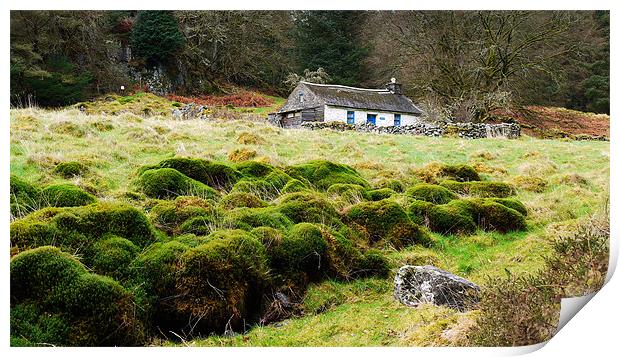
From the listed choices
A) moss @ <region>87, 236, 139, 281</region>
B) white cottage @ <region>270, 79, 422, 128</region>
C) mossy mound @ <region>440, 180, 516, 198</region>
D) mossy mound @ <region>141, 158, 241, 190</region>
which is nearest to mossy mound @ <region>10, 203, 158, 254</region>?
moss @ <region>87, 236, 139, 281</region>

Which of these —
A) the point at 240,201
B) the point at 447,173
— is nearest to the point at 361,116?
the point at 447,173

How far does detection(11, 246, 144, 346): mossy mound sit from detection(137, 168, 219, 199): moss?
3.72 metres

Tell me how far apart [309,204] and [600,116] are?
27835 millimetres

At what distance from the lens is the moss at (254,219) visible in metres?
8.02

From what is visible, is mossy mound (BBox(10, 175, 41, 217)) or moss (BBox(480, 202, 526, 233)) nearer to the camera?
mossy mound (BBox(10, 175, 41, 217))

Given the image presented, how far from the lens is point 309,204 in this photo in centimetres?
929

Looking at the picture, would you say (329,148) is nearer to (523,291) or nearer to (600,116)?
(523,291)

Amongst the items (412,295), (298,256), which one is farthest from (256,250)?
(412,295)

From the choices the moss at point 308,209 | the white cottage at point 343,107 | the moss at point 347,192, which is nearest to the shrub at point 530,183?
the moss at point 347,192

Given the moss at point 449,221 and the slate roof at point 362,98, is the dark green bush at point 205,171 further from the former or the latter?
the slate roof at point 362,98

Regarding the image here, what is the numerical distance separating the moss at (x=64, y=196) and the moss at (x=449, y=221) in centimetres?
618

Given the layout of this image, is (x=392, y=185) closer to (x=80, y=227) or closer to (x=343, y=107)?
(x=80, y=227)

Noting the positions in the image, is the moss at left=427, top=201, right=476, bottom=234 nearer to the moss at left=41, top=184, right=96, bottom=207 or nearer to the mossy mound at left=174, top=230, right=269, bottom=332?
the mossy mound at left=174, top=230, right=269, bottom=332

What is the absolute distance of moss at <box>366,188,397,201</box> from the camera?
1132 cm
